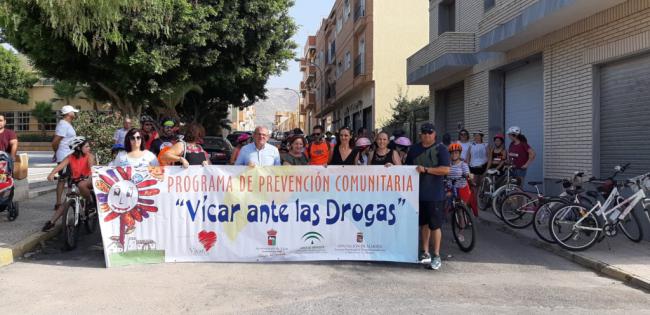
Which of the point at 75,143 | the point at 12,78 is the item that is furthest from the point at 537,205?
the point at 12,78

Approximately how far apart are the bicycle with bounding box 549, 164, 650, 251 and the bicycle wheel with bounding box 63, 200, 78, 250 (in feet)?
22.1

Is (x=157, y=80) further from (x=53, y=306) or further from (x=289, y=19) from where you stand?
(x=53, y=306)

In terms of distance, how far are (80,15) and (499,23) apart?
944cm

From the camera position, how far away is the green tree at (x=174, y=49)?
16.1 meters

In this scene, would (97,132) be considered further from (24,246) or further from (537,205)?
(537,205)

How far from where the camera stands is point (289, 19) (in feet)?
70.8

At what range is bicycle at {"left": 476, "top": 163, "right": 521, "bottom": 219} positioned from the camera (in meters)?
10.3

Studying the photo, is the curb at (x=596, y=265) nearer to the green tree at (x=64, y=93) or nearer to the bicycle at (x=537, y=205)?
the bicycle at (x=537, y=205)

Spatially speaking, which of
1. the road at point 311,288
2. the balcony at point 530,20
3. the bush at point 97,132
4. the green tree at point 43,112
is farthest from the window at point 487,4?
the green tree at point 43,112

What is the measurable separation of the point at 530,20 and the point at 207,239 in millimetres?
7857

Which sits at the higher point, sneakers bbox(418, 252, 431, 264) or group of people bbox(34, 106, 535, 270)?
group of people bbox(34, 106, 535, 270)

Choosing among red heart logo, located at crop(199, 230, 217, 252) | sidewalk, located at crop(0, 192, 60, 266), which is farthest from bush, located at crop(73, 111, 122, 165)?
red heart logo, located at crop(199, 230, 217, 252)

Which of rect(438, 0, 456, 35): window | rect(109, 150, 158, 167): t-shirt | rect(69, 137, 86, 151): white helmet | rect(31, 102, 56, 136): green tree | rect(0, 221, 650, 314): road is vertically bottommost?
rect(0, 221, 650, 314): road

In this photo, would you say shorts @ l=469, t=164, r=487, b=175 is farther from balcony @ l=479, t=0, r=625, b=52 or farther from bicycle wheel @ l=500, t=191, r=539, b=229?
balcony @ l=479, t=0, r=625, b=52
